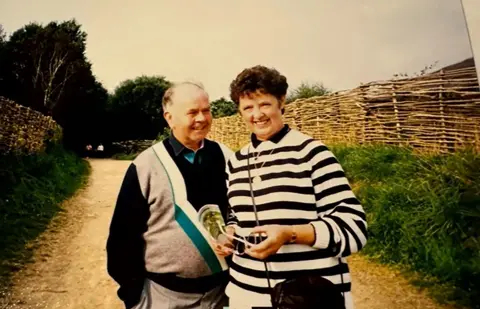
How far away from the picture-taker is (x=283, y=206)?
0.61 m

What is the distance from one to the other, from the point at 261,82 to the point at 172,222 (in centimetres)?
36

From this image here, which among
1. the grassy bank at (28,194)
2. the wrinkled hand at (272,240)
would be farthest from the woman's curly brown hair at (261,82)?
the grassy bank at (28,194)

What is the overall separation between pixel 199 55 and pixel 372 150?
854mm

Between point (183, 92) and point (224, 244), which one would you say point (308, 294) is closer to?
point (224, 244)

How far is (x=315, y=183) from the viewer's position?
23.9 inches

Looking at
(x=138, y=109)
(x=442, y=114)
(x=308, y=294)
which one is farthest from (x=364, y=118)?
(x=308, y=294)

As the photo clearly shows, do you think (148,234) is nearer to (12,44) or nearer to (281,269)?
(281,269)

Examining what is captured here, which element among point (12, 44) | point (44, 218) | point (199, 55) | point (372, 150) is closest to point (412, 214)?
point (372, 150)

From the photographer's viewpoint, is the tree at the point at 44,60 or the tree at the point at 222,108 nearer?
the tree at the point at 222,108

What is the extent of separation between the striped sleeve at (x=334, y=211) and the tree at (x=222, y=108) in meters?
0.39

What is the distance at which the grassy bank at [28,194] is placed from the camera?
1515 millimetres

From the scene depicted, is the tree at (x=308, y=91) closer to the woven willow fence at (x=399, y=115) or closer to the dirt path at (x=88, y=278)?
the woven willow fence at (x=399, y=115)

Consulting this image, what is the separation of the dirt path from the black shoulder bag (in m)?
0.74

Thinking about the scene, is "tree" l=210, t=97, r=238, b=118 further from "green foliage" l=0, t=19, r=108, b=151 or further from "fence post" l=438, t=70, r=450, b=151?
"fence post" l=438, t=70, r=450, b=151
